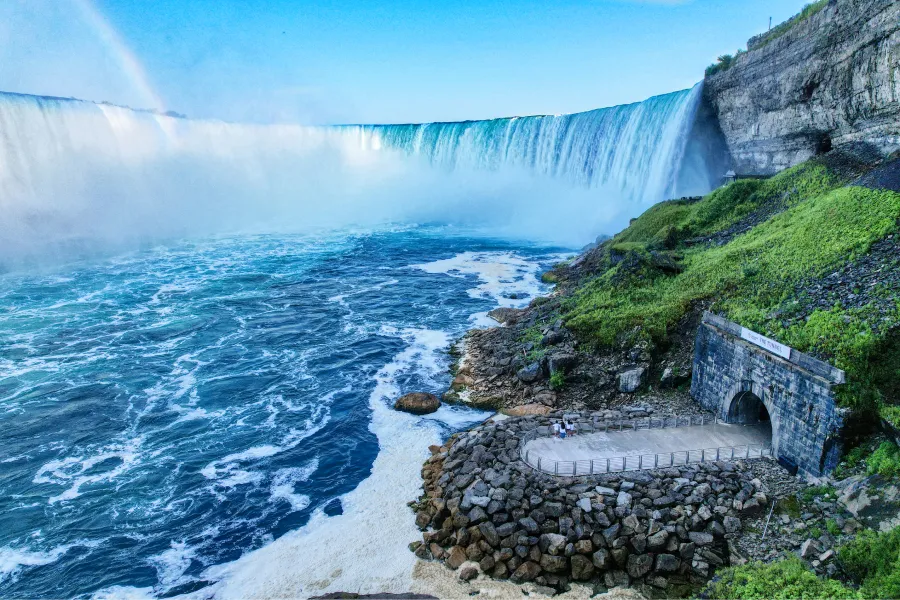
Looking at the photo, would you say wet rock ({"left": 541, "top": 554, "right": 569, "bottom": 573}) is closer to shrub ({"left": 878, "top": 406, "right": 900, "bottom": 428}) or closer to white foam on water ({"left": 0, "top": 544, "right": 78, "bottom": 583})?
shrub ({"left": 878, "top": 406, "right": 900, "bottom": 428})

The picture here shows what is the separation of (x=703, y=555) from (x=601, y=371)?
9.89 m

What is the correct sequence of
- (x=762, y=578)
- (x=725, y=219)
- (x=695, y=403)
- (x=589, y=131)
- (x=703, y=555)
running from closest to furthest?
(x=762, y=578) → (x=703, y=555) → (x=695, y=403) → (x=725, y=219) → (x=589, y=131)

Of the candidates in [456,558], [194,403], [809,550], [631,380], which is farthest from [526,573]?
[194,403]

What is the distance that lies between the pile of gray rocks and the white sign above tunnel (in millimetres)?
3547

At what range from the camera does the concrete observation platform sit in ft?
56.0

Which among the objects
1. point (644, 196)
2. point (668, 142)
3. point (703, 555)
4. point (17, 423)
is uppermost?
point (668, 142)

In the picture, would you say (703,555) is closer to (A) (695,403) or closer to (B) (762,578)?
(B) (762,578)

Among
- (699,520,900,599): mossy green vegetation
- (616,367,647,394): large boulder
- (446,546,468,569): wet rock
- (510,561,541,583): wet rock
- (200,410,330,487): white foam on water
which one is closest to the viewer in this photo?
(699,520,900,599): mossy green vegetation

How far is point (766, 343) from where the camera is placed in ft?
58.3

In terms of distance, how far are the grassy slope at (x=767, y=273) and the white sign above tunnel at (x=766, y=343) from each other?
64cm

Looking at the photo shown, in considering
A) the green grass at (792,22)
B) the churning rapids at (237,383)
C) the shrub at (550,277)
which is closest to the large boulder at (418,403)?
A: the churning rapids at (237,383)

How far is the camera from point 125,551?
16562 mm

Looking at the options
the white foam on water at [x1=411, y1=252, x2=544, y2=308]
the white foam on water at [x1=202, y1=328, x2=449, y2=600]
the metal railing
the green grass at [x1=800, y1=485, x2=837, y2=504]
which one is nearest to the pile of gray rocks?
the metal railing

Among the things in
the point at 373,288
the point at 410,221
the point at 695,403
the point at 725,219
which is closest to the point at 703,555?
the point at 695,403
